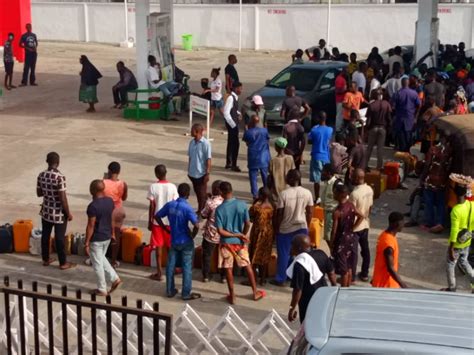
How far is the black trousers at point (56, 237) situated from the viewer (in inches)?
437

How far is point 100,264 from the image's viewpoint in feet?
33.9

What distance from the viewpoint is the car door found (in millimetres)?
19844

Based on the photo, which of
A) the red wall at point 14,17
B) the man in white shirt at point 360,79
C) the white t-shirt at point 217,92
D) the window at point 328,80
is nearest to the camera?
the man in white shirt at point 360,79

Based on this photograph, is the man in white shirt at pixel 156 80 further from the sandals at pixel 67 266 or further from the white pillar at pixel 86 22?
the white pillar at pixel 86 22

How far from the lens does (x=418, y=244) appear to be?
12.4 meters

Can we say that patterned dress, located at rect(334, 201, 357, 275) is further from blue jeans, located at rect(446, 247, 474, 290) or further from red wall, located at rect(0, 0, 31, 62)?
red wall, located at rect(0, 0, 31, 62)

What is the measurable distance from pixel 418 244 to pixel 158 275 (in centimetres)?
387

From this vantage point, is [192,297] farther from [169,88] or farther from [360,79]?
[169,88]

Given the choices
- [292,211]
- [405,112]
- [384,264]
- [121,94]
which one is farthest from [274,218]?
[121,94]

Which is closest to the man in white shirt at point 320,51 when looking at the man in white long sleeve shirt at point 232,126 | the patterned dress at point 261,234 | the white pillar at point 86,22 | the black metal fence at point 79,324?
the man in white long sleeve shirt at point 232,126

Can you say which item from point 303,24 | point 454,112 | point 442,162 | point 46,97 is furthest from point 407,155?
point 303,24

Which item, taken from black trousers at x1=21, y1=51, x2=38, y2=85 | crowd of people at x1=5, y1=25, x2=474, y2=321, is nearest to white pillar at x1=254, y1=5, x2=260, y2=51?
black trousers at x1=21, y1=51, x2=38, y2=85

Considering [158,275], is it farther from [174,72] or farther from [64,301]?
[174,72]

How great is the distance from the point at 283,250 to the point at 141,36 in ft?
37.7
